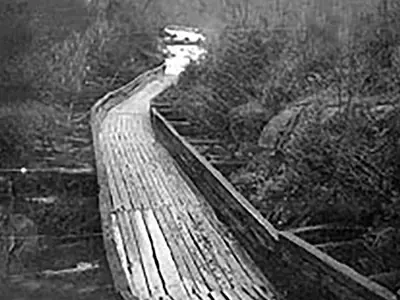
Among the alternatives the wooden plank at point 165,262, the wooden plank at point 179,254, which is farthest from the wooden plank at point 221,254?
the wooden plank at point 165,262

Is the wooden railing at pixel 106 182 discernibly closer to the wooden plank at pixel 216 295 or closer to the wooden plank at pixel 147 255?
the wooden plank at pixel 147 255

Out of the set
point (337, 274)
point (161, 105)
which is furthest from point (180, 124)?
point (337, 274)

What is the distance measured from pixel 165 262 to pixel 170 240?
0.70 m

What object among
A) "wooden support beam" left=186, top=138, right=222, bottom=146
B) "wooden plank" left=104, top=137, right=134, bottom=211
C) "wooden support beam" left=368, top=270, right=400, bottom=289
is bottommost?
"wooden plank" left=104, top=137, right=134, bottom=211

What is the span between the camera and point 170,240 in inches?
291

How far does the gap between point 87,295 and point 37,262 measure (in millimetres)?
1005

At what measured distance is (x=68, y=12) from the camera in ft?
46.3

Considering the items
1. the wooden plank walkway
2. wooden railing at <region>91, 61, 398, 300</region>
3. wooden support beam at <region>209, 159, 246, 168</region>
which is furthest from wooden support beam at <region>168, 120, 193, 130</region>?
wooden support beam at <region>209, 159, 246, 168</region>

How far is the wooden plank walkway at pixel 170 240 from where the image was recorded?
6.01m

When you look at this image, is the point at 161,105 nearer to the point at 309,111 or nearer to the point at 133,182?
the point at 133,182

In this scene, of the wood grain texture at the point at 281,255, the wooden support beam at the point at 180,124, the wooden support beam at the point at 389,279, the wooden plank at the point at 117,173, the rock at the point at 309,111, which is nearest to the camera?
the wood grain texture at the point at 281,255

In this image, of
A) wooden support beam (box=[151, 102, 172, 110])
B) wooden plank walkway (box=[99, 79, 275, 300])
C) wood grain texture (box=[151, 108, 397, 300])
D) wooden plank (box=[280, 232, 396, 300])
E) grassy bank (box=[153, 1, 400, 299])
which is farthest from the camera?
wooden support beam (box=[151, 102, 172, 110])

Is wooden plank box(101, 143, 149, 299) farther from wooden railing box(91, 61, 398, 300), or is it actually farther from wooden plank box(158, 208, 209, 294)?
wooden plank box(158, 208, 209, 294)

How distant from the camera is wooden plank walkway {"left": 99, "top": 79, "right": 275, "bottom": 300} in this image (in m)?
6.01
